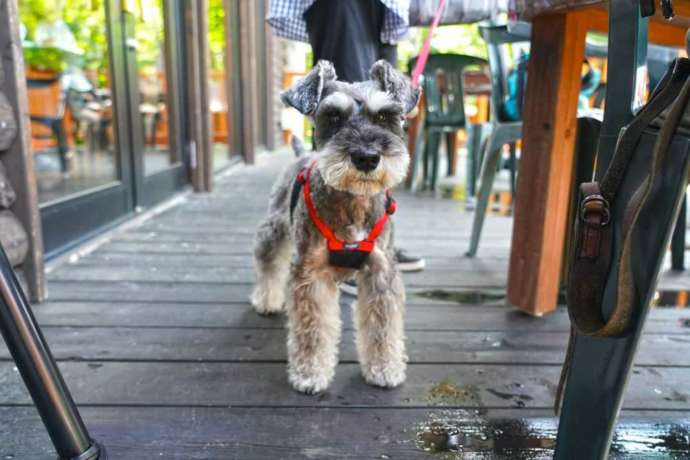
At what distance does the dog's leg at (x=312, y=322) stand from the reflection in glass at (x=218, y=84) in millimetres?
4520

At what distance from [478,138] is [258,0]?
5.79 m

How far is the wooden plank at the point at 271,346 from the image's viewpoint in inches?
74.2

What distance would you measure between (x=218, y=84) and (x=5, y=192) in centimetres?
474

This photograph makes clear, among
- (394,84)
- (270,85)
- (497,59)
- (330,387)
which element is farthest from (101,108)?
(270,85)

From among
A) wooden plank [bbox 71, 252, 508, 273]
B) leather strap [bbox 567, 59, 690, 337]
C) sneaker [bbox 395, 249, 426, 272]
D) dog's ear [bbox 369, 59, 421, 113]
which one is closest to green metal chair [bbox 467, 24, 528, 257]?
wooden plank [bbox 71, 252, 508, 273]

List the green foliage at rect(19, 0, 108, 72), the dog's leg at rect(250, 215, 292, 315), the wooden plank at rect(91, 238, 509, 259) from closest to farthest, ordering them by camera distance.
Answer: the dog's leg at rect(250, 215, 292, 315) → the wooden plank at rect(91, 238, 509, 259) → the green foliage at rect(19, 0, 108, 72)

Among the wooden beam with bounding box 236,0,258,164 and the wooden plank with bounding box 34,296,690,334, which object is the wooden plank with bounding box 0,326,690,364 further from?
the wooden beam with bounding box 236,0,258,164

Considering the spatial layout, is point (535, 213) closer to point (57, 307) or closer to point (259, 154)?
point (57, 307)

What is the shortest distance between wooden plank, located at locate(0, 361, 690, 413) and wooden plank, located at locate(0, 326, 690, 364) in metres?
0.05

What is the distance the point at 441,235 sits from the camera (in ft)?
12.6

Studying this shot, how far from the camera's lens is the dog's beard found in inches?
60.3

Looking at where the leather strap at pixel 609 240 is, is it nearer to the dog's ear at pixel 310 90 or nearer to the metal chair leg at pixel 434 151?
the dog's ear at pixel 310 90

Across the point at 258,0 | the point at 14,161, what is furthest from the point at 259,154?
the point at 14,161

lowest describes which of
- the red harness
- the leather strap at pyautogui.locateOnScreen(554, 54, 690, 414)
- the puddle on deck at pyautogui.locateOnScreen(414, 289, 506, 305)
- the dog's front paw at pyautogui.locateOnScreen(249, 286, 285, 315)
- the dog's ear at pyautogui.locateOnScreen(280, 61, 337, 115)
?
the puddle on deck at pyautogui.locateOnScreen(414, 289, 506, 305)
